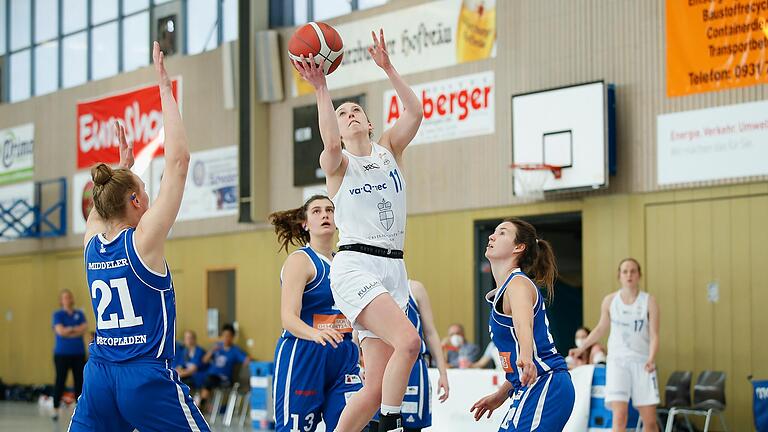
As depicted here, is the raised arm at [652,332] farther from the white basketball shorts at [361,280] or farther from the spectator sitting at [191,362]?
the spectator sitting at [191,362]

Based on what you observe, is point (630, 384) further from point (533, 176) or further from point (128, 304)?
point (128, 304)

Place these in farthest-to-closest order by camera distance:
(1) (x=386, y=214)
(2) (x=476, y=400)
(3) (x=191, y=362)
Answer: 1. (3) (x=191, y=362)
2. (2) (x=476, y=400)
3. (1) (x=386, y=214)

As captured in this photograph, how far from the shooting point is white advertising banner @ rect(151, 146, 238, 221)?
21.0 m

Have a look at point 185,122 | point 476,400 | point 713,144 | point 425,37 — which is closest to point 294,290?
point 476,400

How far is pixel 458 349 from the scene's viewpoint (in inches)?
624

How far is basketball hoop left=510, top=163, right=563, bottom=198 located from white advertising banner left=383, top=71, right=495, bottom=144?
1265 mm

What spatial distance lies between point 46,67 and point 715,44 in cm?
1706

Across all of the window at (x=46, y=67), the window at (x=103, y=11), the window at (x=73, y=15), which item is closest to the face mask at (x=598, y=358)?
the window at (x=103, y=11)

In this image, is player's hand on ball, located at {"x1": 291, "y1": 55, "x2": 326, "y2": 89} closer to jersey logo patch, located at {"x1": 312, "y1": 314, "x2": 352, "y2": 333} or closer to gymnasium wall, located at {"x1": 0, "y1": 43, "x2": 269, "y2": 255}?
jersey logo patch, located at {"x1": 312, "y1": 314, "x2": 352, "y2": 333}

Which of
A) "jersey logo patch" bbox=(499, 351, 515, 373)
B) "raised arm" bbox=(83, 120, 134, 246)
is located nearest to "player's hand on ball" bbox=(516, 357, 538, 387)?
"jersey logo patch" bbox=(499, 351, 515, 373)

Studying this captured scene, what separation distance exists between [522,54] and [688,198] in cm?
359

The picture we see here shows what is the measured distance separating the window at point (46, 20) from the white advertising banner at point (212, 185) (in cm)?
548

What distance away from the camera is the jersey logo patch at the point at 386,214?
6086mm

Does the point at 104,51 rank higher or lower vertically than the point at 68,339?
higher
